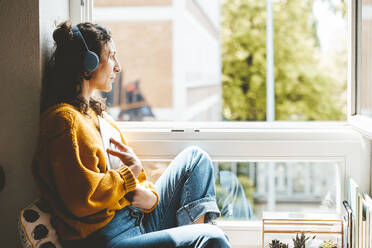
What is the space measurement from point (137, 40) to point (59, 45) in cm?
728

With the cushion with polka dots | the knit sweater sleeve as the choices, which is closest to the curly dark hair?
the knit sweater sleeve

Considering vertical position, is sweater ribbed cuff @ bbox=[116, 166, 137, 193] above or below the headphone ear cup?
below

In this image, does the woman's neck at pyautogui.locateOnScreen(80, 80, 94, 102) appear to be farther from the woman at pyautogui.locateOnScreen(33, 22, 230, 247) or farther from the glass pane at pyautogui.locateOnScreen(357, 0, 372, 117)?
the glass pane at pyautogui.locateOnScreen(357, 0, 372, 117)

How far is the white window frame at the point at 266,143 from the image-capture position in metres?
1.76

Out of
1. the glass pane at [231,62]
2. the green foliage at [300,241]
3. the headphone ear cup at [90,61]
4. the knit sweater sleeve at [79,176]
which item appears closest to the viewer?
the knit sweater sleeve at [79,176]

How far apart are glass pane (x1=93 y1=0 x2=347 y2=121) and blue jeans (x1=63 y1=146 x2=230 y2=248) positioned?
6.45 meters

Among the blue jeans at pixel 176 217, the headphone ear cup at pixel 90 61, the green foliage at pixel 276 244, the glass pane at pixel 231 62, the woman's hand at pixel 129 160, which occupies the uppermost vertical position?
the glass pane at pixel 231 62

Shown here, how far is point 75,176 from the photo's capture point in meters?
1.26

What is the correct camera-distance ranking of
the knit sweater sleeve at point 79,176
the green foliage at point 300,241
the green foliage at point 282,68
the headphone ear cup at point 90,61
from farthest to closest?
the green foliage at point 282,68 < the green foliage at point 300,241 < the headphone ear cup at point 90,61 < the knit sweater sleeve at point 79,176

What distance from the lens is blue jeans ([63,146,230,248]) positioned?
51.1 inches

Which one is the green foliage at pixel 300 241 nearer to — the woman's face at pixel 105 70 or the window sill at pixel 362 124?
the window sill at pixel 362 124

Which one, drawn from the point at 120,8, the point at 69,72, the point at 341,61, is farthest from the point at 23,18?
the point at 341,61

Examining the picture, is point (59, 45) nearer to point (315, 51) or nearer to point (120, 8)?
point (120, 8)

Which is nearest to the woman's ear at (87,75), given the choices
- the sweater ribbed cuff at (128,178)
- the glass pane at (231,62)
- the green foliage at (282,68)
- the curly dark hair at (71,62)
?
the curly dark hair at (71,62)
